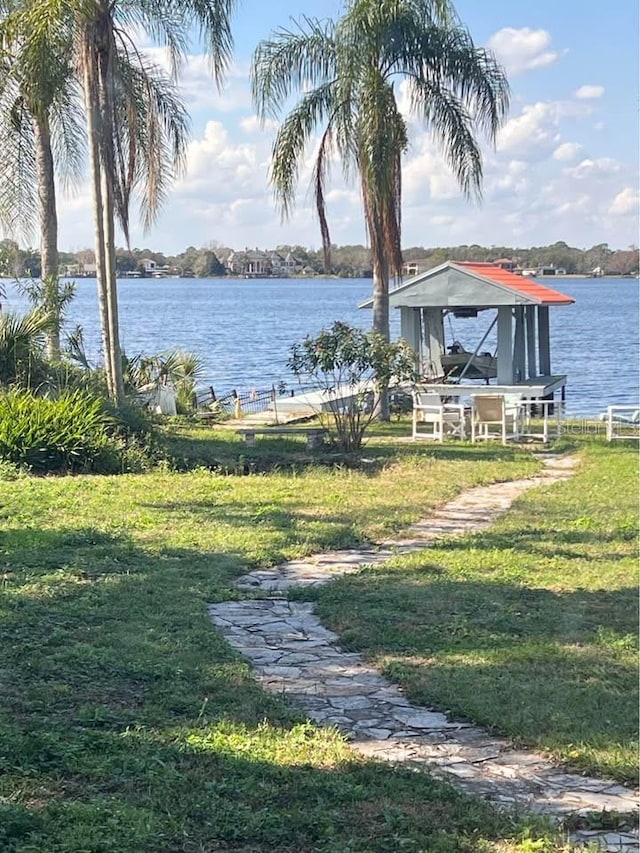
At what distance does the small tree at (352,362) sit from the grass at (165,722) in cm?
466

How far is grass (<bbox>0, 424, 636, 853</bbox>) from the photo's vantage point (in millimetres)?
3426

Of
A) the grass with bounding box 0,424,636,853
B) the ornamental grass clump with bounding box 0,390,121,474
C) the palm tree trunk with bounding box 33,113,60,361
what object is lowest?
the grass with bounding box 0,424,636,853

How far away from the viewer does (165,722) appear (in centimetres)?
438

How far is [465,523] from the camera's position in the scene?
945cm

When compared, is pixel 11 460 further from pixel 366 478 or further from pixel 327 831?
pixel 327 831

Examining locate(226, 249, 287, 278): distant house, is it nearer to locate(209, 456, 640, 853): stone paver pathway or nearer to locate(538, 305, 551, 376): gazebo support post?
locate(538, 305, 551, 376): gazebo support post

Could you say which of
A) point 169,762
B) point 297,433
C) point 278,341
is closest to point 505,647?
point 169,762

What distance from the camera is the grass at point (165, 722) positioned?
11.2 ft

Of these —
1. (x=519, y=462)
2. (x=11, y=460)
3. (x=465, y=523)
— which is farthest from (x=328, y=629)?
(x=519, y=462)

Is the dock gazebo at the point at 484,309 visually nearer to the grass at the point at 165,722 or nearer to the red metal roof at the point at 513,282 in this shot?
the red metal roof at the point at 513,282

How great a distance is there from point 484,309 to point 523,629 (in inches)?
587

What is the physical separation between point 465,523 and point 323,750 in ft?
18.0

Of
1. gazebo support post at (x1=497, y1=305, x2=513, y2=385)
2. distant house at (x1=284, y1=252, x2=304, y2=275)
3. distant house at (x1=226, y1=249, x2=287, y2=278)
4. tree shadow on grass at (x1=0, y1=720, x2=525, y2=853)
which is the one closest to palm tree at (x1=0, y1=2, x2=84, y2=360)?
gazebo support post at (x1=497, y1=305, x2=513, y2=385)

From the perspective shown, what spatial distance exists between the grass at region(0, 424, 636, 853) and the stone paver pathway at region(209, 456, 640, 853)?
16 centimetres
